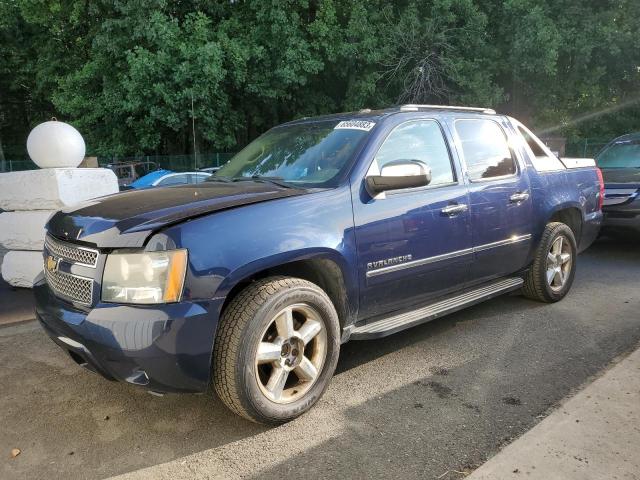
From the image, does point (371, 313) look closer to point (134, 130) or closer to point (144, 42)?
point (144, 42)

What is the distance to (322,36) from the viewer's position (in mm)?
18672

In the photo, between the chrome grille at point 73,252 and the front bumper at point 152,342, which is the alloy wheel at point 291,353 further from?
the chrome grille at point 73,252

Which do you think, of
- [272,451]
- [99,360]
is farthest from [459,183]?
[99,360]

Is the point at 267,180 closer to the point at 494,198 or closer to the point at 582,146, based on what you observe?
the point at 494,198

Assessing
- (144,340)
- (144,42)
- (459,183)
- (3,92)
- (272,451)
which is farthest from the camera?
(3,92)

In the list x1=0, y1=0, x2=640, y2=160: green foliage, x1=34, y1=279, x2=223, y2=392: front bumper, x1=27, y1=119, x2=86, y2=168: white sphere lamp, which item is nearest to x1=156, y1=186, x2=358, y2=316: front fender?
x1=34, y1=279, x2=223, y2=392: front bumper

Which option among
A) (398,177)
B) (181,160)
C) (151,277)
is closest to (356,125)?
(398,177)

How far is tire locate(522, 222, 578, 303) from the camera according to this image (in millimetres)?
4719

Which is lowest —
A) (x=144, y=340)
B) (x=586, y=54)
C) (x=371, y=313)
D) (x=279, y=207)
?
(x=371, y=313)

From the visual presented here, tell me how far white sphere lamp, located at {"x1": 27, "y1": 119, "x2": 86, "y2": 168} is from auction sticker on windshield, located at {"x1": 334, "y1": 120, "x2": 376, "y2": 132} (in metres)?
3.38

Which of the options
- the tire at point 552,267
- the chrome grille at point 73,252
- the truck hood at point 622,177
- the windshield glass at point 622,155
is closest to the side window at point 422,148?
the tire at point 552,267

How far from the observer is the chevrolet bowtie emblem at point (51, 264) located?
2.94m

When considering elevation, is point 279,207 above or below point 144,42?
below

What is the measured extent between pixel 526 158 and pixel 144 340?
142 inches
